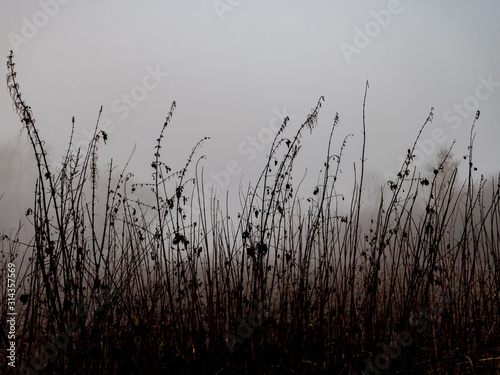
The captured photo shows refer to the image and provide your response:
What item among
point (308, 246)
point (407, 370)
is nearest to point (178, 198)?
point (308, 246)

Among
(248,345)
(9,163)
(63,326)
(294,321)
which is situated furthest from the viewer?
(9,163)

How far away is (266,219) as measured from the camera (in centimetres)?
245

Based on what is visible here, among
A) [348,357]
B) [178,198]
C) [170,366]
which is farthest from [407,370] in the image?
[178,198]

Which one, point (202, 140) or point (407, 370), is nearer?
point (407, 370)

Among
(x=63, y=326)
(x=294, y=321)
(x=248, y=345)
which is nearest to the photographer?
Result: (x=63, y=326)

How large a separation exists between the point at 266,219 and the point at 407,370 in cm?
113

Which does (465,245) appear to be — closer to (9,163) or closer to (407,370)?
(407,370)

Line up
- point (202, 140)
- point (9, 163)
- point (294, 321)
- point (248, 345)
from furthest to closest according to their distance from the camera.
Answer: point (9, 163), point (202, 140), point (294, 321), point (248, 345)

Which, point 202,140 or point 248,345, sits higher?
point 202,140

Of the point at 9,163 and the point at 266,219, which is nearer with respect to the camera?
the point at 266,219

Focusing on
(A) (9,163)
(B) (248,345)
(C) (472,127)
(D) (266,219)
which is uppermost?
(A) (9,163)

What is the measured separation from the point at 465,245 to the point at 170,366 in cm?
191

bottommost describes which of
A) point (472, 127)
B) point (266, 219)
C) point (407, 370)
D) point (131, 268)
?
point (407, 370)

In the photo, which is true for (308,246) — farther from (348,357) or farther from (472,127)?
(472,127)
